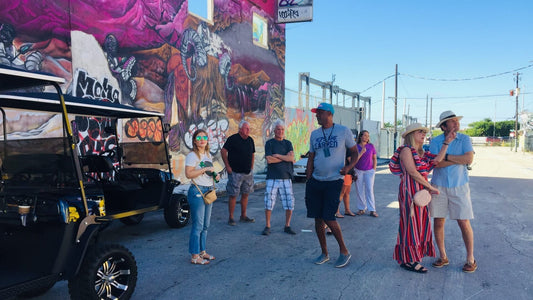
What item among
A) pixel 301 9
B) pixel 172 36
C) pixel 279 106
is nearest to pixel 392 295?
pixel 172 36

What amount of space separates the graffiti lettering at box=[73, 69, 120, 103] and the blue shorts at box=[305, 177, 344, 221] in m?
6.15

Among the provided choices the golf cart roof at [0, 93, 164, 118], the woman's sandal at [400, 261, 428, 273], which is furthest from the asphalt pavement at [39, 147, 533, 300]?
the golf cart roof at [0, 93, 164, 118]

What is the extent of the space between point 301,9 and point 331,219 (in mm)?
12287

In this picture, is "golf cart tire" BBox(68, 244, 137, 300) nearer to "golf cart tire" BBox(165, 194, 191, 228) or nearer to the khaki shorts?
"golf cart tire" BBox(165, 194, 191, 228)

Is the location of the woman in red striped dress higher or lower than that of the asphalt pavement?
higher

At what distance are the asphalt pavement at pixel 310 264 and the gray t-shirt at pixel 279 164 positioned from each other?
962mm

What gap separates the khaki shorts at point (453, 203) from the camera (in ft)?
14.5

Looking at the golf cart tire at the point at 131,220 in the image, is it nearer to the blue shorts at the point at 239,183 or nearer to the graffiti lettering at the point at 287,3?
the blue shorts at the point at 239,183

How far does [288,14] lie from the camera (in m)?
15.6

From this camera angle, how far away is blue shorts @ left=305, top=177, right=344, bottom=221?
15.0 ft

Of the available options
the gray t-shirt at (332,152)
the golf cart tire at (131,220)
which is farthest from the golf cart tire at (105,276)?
the golf cart tire at (131,220)

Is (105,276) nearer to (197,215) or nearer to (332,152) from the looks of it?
(197,215)

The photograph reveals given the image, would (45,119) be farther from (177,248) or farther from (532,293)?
(532,293)

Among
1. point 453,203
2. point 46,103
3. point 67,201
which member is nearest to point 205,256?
point 67,201
